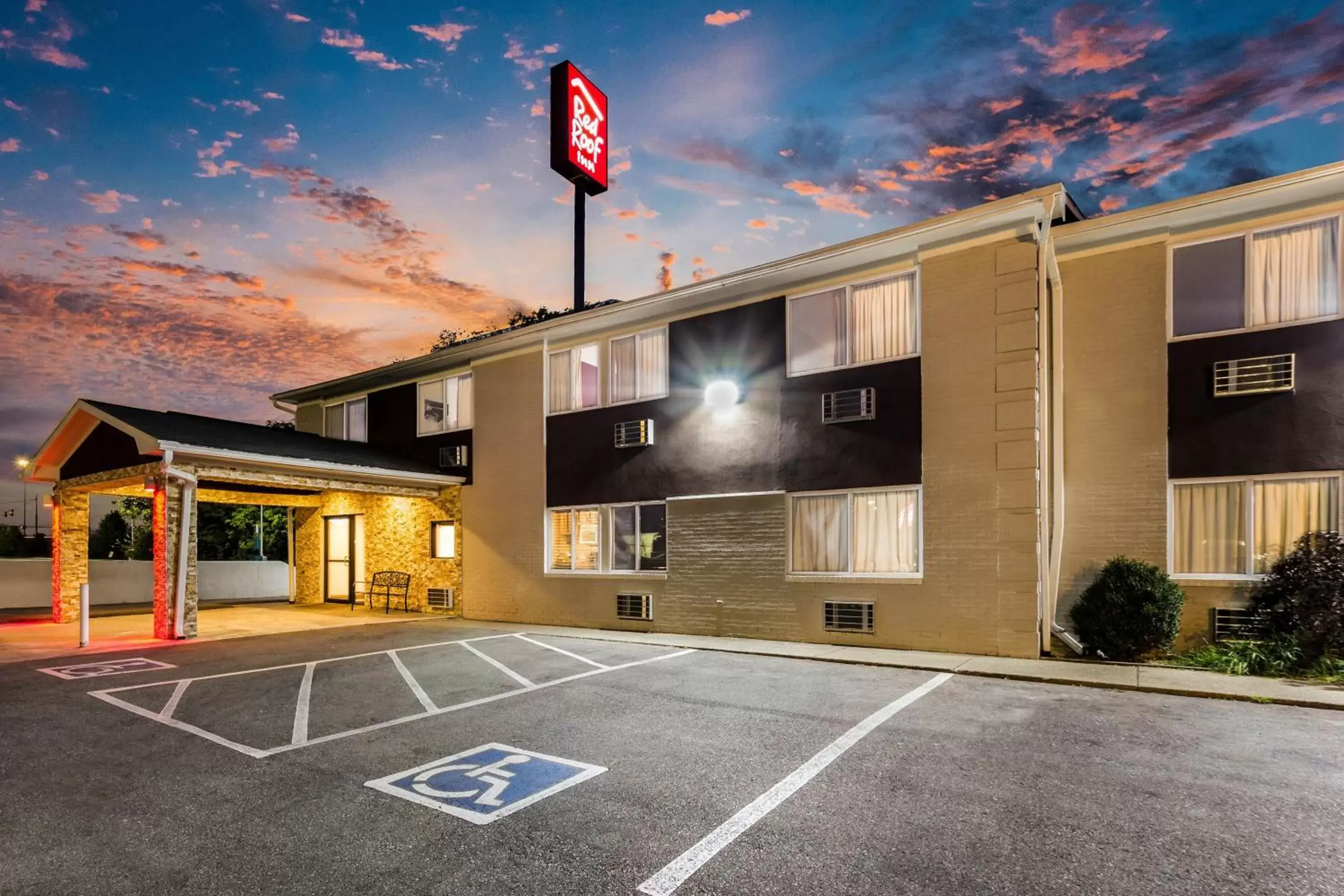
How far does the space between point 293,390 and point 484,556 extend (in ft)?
29.3

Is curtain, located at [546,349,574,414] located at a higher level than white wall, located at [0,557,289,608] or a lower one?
higher

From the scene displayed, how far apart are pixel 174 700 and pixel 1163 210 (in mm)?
13825

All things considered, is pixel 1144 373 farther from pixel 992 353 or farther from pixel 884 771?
pixel 884 771

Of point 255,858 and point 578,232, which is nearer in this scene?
point 255,858

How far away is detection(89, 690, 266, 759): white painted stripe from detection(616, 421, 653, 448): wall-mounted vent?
27.3ft

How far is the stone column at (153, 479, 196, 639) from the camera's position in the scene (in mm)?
12367

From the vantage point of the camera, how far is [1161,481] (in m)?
9.46

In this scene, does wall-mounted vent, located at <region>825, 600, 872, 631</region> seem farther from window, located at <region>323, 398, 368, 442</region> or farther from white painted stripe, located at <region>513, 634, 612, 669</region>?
window, located at <region>323, 398, 368, 442</region>

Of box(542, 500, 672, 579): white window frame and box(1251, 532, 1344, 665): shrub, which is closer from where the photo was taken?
box(1251, 532, 1344, 665): shrub

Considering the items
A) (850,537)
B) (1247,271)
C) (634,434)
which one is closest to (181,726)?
(634,434)

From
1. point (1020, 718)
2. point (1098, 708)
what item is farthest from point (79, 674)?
point (1098, 708)

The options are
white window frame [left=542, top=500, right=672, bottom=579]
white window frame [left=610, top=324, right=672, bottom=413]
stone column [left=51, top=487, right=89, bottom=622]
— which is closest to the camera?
white window frame [left=542, top=500, right=672, bottom=579]

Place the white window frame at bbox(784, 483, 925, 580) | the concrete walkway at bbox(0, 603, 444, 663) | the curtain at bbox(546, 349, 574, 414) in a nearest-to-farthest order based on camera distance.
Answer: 1. the white window frame at bbox(784, 483, 925, 580)
2. the concrete walkway at bbox(0, 603, 444, 663)
3. the curtain at bbox(546, 349, 574, 414)

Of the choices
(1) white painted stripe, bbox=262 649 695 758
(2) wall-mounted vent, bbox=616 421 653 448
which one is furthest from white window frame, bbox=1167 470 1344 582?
(2) wall-mounted vent, bbox=616 421 653 448
